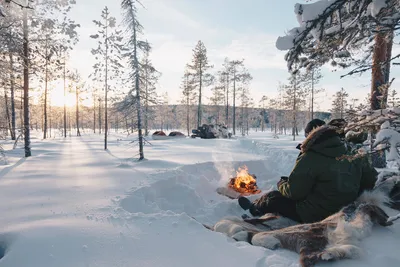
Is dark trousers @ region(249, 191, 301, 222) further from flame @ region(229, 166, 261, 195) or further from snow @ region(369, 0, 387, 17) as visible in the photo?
snow @ region(369, 0, 387, 17)

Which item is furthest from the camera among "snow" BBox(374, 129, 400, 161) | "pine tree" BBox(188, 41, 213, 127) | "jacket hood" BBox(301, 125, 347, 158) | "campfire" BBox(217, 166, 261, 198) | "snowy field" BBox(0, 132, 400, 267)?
"pine tree" BBox(188, 41, 213, 127)

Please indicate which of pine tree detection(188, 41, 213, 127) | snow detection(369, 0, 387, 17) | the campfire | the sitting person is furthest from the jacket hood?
pine tree detection(188, 41, 213, 127)

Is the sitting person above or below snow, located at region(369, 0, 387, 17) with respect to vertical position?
below

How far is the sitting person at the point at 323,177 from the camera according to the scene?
3.26 meters

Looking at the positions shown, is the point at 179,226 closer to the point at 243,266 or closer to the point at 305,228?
the point at 243,266

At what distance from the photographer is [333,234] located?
8.50 feet

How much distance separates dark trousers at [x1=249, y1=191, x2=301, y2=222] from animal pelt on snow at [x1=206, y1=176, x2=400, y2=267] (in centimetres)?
90

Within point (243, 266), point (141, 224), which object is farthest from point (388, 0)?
point (141, 224)

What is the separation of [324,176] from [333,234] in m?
0.92

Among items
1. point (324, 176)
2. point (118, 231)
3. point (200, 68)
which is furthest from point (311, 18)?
point (200, 68)

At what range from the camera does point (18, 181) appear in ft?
20.9

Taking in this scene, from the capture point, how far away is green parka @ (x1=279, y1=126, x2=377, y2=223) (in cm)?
326

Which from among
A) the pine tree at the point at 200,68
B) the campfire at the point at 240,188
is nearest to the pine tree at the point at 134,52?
the campfire at the point at 240,188

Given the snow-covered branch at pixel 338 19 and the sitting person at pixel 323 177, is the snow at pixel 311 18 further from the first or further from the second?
the sitting person at pixel 323 177
